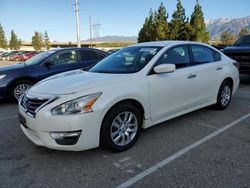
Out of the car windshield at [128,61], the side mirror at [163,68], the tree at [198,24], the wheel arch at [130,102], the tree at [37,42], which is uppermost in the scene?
the tree at [37,42]

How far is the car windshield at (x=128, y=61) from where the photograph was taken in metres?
3.78

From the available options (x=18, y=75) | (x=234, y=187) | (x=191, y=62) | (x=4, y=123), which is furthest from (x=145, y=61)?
(x=18, y=75)

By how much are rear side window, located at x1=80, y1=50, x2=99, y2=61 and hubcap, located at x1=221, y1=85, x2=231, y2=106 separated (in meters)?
4.11

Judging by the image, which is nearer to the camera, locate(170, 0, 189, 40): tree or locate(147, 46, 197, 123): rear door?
locate(147, 46, 197, 123): rear door

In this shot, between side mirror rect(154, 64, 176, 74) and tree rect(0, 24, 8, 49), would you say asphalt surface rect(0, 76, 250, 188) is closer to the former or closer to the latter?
side mirror rect(154, 64, 176, 74)

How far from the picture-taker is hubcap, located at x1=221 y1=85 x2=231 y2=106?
16.8 ft

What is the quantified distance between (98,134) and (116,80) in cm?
78

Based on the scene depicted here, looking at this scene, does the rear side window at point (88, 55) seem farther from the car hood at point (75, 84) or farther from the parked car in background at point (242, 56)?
the parked car in background at point (242, 56)

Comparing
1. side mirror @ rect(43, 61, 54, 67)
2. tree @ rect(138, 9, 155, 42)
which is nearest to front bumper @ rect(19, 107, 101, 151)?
side mirror @ rect(43, 61, 54, 67)

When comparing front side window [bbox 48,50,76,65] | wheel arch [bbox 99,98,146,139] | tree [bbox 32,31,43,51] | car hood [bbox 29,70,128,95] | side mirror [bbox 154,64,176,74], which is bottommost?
wheel arch [bbox 99,98,146,139]

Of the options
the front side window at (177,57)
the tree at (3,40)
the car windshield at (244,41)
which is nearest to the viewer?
the front side window at (177,57)

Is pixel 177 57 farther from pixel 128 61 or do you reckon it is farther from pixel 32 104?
pixel 32 104

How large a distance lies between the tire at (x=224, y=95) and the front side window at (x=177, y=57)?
4.22ft

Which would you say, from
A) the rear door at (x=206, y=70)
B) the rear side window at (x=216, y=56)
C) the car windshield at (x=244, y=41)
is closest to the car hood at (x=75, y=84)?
the rear door at (x=206, y=70)
